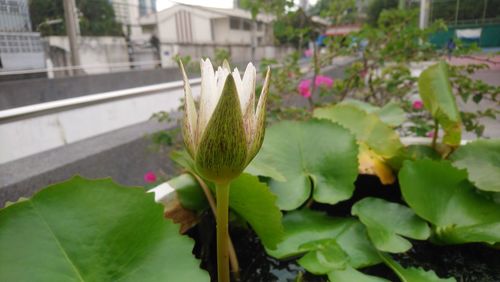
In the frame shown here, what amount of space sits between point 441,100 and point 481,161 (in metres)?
0.11

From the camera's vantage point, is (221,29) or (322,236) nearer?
(322,236)

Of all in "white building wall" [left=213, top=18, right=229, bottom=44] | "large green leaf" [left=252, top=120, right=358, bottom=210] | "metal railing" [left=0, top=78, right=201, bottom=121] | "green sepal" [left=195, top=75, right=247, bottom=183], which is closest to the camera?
"green sepal" [left=195, top=75, right=247, bottom=183]

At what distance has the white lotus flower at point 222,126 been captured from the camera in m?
0.19

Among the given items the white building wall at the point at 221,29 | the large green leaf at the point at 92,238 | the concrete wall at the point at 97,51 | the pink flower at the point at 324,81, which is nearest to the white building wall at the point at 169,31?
the concrete wall at the point at 97,51

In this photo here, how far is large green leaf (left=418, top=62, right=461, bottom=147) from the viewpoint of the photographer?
47 centimetres

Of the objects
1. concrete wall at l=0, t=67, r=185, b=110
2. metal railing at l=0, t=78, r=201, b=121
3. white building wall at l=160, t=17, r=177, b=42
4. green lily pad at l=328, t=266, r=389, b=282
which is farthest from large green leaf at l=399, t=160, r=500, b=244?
white building wall at l=160, t=17, r=177, b=42

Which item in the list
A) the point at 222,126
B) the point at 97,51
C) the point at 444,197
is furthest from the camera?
the point at 97,51

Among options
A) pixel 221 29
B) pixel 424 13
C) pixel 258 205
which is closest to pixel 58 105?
pixel 258 205

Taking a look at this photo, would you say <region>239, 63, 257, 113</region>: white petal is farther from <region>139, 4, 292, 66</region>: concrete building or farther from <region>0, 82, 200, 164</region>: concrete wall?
<region>139, 4, 292, 66</region>: concrete building

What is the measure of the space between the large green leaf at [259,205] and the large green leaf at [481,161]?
24 centimetres

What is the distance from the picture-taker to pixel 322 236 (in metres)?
0.38

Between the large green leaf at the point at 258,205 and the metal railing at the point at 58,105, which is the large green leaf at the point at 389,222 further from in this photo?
the metal railing at the point at 58,105

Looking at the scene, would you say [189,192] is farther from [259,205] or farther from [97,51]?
[97,51]

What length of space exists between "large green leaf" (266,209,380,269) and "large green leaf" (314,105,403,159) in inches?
5.8
